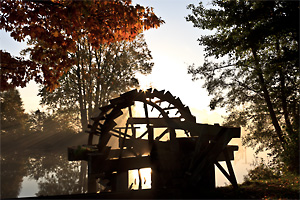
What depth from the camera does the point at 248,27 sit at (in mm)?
13234

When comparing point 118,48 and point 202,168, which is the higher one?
point 118,48

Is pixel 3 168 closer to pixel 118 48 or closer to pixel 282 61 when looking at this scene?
pixel 118 48

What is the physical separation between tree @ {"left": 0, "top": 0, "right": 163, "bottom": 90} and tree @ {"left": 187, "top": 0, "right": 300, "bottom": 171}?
605 centimetres

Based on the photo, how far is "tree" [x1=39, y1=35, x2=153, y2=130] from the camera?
24500 mm

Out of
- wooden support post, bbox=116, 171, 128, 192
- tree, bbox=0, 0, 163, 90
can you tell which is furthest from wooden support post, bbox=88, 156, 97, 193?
tree, bbox=0, 0, 163, 90

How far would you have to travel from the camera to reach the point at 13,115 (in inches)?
1790

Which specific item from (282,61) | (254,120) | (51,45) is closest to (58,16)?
(51,45)

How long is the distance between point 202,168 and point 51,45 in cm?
621

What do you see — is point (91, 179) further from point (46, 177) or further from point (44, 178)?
point (46, 177)

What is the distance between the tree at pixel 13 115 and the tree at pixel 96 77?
22.0 meters

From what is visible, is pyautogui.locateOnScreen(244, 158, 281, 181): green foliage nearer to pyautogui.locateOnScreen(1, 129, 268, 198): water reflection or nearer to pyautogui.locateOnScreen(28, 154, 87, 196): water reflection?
pyautogui.locateOnScreen(1, 129, 268, 198): water reflection

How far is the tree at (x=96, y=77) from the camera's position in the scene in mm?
24500

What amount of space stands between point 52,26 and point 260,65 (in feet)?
34.6

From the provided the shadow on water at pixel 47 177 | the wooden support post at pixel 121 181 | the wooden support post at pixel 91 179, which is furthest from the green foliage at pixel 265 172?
the shadow on water at pixel 47 177
